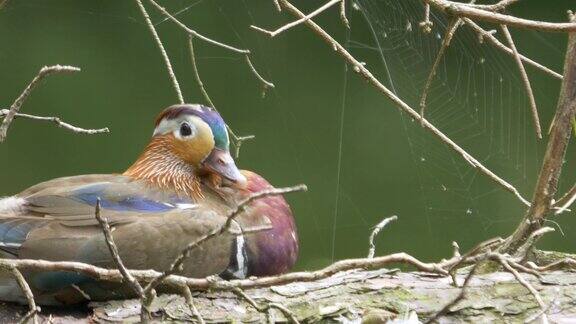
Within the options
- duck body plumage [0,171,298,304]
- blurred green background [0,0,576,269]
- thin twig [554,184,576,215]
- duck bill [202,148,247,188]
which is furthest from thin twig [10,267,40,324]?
blurred green background [0,0,576,269]

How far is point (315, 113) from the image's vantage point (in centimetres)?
399

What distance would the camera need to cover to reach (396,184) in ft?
12.2

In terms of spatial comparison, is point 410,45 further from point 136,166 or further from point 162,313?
point 162,313

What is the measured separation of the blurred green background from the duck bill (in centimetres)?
149

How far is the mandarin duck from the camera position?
1271mm

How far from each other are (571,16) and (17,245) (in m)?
0.73

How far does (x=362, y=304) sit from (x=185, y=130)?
50 centimetres

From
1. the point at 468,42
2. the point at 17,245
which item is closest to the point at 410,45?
the point at 468,42

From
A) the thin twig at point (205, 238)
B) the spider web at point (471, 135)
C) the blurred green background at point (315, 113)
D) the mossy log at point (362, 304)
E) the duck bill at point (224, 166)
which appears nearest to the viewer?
the thin twig at point (205, 238)

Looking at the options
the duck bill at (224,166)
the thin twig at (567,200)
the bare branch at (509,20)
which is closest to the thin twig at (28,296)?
the bare branch at (509,20)

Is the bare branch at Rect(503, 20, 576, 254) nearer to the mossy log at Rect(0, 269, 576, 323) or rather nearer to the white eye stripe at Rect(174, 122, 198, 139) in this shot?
the mossy log at Rect(0, 269, 576, 323)

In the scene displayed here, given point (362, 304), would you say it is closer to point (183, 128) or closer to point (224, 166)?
point (224, 166)

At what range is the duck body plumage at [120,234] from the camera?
1.27 meters

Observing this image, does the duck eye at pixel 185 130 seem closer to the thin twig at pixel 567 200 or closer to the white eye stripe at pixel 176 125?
the white eye stripe at pixel 176 125
